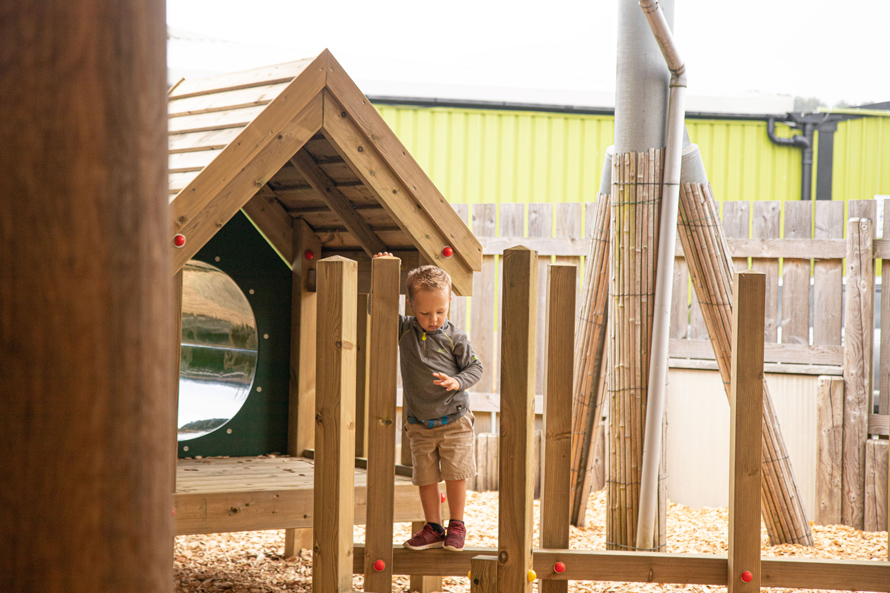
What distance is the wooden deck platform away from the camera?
3445 mm

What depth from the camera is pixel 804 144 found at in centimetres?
922

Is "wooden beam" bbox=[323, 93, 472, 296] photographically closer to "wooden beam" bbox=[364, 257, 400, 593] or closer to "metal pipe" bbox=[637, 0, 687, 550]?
"wooden beam" bbox=[364, 257, 400, 593]

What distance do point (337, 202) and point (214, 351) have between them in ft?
4.04

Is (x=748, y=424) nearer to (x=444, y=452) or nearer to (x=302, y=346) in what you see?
(x=444, y=452)

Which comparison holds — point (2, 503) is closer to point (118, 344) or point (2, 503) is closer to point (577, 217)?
point (118, 344)

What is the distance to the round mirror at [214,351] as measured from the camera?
467 centimetres

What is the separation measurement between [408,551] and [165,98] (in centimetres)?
254

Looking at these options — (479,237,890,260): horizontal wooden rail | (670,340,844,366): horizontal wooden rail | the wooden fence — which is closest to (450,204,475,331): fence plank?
the wooden fence

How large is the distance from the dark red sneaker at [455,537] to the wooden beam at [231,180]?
145 cm

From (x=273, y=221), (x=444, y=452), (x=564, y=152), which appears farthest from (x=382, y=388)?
(x=564, y=152)

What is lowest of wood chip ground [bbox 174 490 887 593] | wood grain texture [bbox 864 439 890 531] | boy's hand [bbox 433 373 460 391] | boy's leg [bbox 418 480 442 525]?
wood chip ground [bbox 174 490 887 593]

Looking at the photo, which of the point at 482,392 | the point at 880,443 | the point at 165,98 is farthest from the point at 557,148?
the point at 165,98

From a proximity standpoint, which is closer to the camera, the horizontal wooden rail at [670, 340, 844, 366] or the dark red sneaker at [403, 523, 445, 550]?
the dark red sneaker at [403, 523, 445, 550]

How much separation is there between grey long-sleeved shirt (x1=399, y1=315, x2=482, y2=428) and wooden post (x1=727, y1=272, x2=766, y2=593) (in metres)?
1.02
